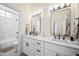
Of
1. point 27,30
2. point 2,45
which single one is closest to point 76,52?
point 27,30

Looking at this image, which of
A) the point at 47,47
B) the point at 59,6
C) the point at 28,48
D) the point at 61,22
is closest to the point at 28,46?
the point at 28,48

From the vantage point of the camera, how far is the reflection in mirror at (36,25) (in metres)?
1.64

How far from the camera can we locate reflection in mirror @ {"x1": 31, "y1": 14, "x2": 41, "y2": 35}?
164 centimetres

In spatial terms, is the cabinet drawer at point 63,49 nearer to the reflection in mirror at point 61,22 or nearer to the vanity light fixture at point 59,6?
the reflection in mirror at point 61,22

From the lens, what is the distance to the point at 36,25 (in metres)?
1.67

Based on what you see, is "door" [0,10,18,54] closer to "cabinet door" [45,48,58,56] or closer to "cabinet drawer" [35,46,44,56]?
"cabinet drawer" [35,46,44,56]

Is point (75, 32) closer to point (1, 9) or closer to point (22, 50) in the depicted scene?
point (22, 50)

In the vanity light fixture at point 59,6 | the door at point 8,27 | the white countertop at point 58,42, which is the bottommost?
the white countertop at point 58,42

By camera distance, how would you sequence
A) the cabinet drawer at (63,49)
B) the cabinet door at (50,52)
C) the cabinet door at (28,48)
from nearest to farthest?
the cabinet drawer at (63,49), the cabinet door at (50,52), the cabinet door at (28,48)

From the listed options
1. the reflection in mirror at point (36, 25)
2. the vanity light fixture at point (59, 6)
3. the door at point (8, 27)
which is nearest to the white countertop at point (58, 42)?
the reflection in mirror at point (36, 25)

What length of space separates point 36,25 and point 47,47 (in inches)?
18.4

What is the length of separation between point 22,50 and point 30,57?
0.66 ft

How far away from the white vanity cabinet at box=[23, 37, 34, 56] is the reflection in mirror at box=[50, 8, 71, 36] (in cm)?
45

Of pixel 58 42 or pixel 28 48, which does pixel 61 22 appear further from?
pixel 28 48
